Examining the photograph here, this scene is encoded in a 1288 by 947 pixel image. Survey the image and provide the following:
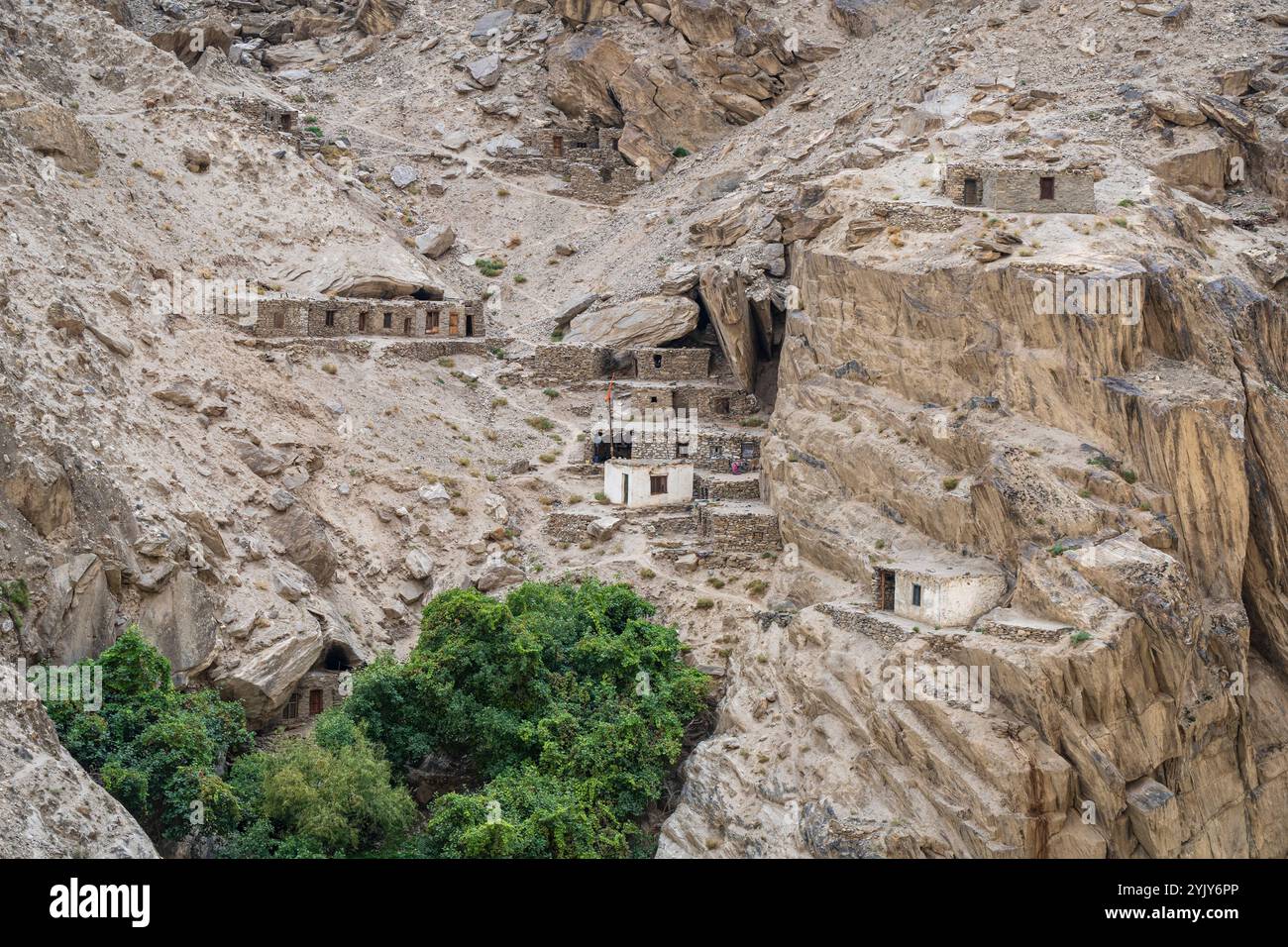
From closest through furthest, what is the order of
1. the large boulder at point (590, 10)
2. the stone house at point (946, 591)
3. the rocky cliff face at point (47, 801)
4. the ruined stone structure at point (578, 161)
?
the rocky cliff face at point (47, 801)
the stone house at point (946, 591)
the ruined stone structure at point (578, 161)
the large boulder at point (590, 10)

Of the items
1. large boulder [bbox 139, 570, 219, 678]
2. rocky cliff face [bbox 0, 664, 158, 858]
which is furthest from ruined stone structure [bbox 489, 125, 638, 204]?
rocky cliff face [bbox 0, 664, 158, 858]

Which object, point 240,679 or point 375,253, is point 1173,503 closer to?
point 240,679

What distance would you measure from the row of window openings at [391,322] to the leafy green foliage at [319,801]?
21173mm

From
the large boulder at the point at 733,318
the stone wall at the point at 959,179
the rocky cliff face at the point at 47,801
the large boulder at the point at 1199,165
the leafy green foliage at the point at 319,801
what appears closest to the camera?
the rocky cliff face at the point at 47,801

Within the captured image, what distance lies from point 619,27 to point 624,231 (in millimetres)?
15089

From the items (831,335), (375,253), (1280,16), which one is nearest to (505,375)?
(375,253)

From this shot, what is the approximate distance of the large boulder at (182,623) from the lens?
152ft

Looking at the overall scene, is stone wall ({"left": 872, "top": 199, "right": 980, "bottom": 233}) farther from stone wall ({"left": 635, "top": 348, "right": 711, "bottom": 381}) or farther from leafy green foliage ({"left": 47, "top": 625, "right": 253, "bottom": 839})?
leafy green foliage ({"left": 47, "top": 625, "right": 253, "bottom": 839})

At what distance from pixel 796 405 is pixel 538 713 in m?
14.6

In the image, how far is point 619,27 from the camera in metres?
82.9

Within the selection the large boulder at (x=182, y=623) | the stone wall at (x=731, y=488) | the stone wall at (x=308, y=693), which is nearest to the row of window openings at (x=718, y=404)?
the stone wall at (x=731, y=488)

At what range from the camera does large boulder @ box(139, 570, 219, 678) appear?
4634cm

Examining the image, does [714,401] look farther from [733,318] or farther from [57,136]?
[57,136]

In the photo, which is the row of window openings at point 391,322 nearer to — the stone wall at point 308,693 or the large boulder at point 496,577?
the large boulder at point 496,577
